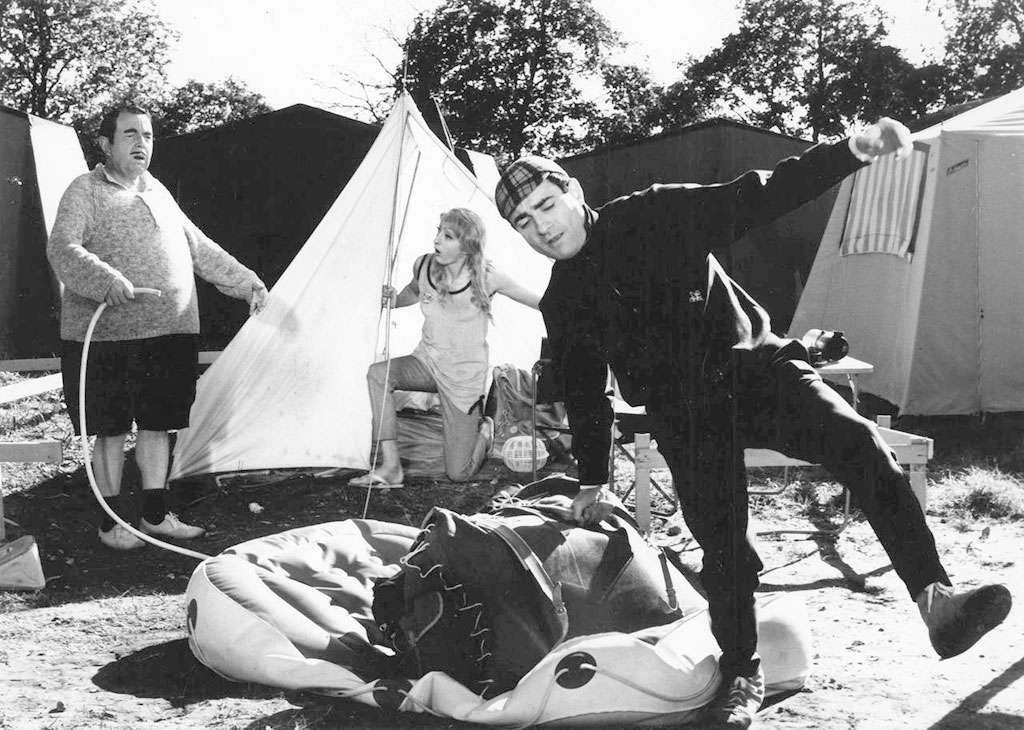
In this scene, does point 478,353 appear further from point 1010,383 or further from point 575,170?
point 575,170

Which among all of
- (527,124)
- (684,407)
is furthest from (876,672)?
(527,124)

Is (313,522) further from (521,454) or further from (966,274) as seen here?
(966,274)

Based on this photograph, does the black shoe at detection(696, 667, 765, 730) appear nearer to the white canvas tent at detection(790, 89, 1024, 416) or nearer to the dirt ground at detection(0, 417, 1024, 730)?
the dirt ground at detection(0, 417, 1024, 730)

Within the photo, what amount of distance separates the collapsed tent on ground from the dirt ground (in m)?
4.24

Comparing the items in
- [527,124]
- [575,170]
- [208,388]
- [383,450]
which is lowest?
[383,450]

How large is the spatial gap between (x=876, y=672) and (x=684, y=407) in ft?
3.23

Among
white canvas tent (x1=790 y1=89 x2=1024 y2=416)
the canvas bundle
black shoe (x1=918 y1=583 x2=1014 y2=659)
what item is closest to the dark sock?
the canvas bundle

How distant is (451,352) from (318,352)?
684mm

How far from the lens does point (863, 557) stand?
3768mm

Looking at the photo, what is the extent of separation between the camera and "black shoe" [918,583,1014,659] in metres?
1.89

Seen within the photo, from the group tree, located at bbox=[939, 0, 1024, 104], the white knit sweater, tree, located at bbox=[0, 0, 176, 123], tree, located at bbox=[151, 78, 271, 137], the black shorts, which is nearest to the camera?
the white knit sweater

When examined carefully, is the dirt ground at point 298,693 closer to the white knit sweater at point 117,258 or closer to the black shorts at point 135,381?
the black shorts at point 135,381

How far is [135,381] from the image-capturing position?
382 cm

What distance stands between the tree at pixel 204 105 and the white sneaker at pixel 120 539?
26.8 meters
